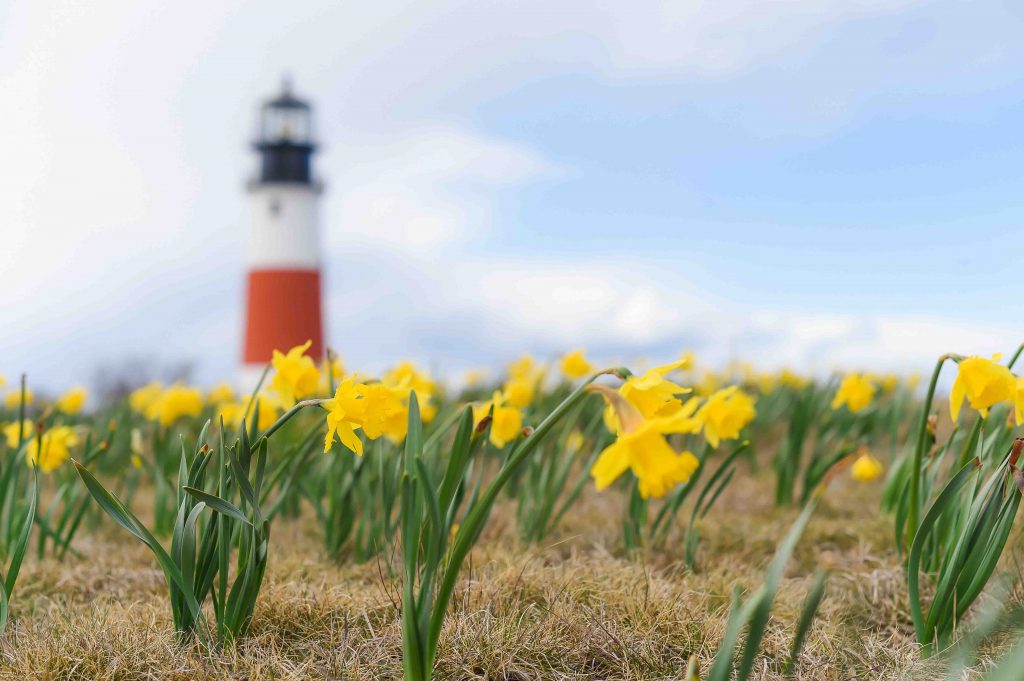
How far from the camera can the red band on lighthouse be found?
1582 centimetres

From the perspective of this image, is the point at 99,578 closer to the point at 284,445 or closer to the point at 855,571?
the point at 284,445

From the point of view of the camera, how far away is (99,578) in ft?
10.5

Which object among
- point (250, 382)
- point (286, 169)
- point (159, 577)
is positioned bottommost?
point (250, 382)

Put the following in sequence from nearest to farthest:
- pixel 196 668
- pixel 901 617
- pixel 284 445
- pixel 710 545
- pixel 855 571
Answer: pixel 196 668, pixel 901 617, pixel 855 571, pixel 710 545, pixel 284 445

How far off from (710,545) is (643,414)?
230cm

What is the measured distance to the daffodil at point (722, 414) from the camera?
2.38 metres

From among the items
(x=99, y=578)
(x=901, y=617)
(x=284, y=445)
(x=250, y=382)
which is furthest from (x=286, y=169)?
(x=901, y=617)

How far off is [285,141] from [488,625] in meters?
15.4

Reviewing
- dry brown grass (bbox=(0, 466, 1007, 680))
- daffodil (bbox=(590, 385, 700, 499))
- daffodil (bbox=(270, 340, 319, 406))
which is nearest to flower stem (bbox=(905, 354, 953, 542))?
dry brown grass (bbox=(0, 466, 1007, 680))

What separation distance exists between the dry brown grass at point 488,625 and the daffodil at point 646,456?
48 cm

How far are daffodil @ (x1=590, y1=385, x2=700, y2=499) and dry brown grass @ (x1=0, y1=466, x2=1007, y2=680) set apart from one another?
1.59 ft

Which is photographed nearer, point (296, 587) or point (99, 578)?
point (296, 587)

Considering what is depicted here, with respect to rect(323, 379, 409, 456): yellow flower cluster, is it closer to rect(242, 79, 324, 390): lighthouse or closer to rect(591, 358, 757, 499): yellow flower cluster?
rect(591, 358, 757, 499): yellow flower cluster

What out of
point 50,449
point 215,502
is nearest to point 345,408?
point 215,502
